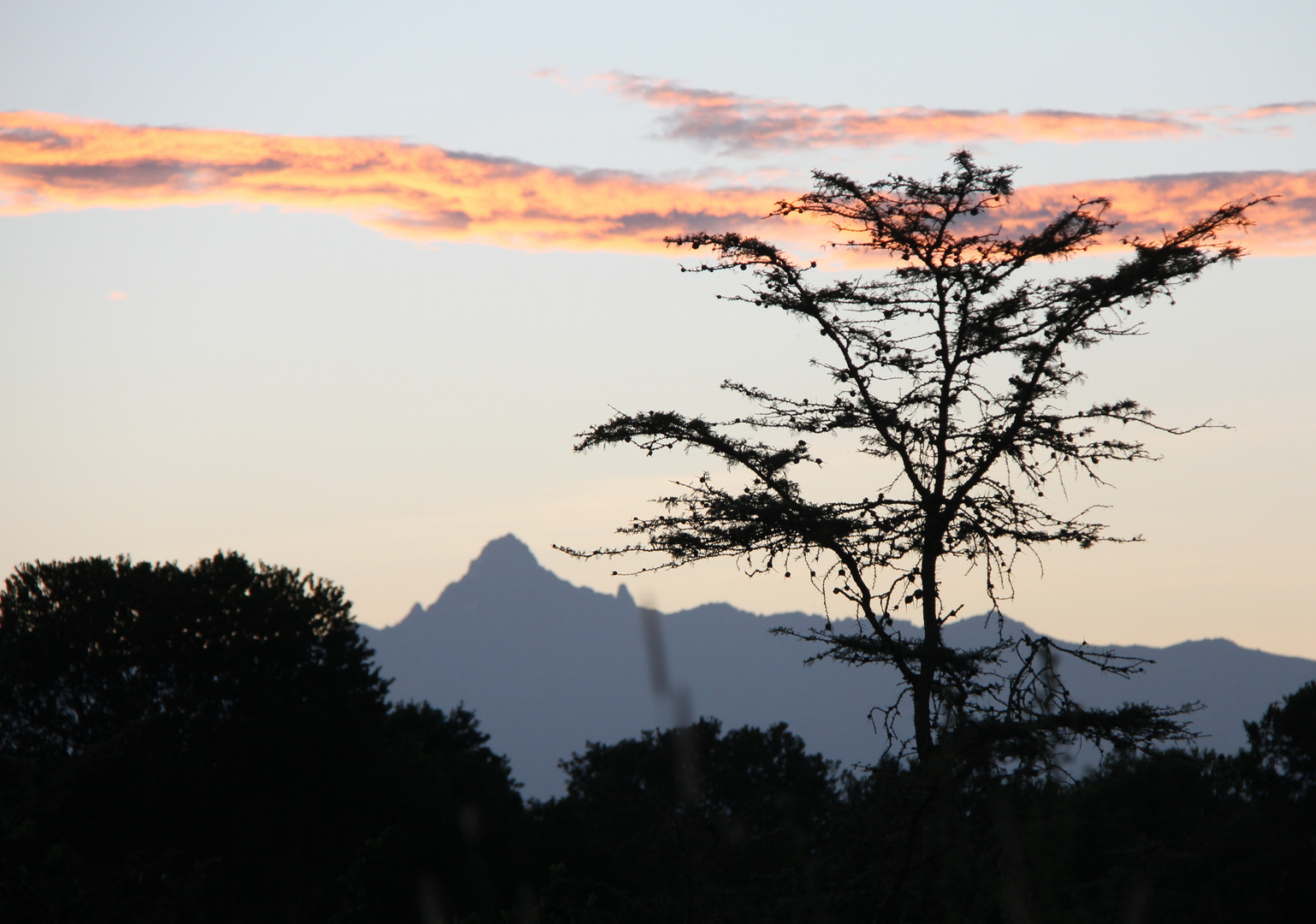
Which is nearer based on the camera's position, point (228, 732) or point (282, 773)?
point (228, 732)

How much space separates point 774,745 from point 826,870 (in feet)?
166

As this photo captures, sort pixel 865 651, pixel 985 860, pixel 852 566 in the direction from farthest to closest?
pixel 852 566, pixel 865 651, pixel 985 860

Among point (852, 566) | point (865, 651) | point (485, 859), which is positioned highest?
point (852, 566)

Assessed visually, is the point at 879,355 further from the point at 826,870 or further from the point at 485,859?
the point at 485,859

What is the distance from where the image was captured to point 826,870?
5773mm

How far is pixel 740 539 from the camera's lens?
15344 millimetres

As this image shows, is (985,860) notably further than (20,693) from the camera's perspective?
No

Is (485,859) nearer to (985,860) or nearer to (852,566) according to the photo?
(852,566)

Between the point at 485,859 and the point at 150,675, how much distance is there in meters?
12.2

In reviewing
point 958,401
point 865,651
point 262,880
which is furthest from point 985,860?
point 262,880

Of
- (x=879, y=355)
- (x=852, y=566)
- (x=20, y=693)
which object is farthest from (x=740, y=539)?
(x=20, y=693)

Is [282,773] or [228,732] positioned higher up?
[228,732]

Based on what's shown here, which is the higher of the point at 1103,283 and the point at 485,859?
the point at 1103,283

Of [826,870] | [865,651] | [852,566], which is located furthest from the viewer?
[852,566]
